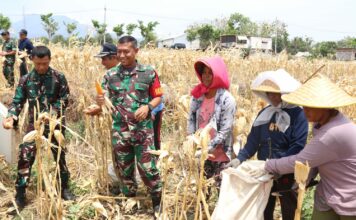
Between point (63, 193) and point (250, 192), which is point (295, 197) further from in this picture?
point (63, 193)

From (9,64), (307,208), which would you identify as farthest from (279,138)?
(9,64)

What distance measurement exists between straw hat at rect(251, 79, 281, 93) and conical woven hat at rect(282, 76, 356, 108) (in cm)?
31

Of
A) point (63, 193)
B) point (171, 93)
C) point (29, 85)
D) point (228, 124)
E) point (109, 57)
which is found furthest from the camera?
point (171, 93)

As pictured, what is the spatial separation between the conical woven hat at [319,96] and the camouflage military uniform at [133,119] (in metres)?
1.34

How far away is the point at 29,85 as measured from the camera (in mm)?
3135

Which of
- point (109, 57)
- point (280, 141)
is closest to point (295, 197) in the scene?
point (280, 141)

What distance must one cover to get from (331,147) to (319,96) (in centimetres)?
25

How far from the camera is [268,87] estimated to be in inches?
90.5

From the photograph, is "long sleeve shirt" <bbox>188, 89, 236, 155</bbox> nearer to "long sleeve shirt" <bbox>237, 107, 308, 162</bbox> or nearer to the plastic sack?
"long sleeve shirt" <bbox>237, 107, 308, 162</bbox>

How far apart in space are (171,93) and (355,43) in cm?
4602

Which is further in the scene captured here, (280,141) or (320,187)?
(280,141)

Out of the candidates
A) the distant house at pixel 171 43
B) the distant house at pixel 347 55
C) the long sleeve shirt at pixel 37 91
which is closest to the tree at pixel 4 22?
the distant house at pixel 171 43

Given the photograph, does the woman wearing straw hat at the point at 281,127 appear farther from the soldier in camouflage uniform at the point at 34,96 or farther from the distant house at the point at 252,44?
the distant house at the point at 252,44

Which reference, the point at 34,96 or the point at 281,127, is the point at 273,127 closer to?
the point at 281,127
